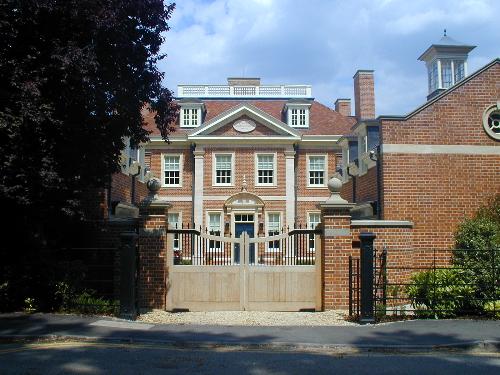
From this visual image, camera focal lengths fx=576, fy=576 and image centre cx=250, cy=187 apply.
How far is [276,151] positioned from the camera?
33.4 metres

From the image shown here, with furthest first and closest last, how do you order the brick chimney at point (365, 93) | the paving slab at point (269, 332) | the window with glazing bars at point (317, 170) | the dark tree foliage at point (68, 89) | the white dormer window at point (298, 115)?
the brick chimney at point (365, 93)
the white dormer window at point (298, 115)
the window with glazing bars at point (317, 170)
the dark tree foliage at point (68, 89)
the paving slab at point (269, 332)

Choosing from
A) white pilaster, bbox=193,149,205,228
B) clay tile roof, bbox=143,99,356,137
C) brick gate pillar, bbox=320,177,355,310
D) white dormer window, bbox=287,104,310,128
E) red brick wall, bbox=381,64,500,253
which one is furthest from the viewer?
white dormer window, bbox=287,104,310,128

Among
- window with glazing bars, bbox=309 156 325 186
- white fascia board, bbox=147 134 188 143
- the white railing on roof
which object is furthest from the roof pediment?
the white railing on roof

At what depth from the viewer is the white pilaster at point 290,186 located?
107ft

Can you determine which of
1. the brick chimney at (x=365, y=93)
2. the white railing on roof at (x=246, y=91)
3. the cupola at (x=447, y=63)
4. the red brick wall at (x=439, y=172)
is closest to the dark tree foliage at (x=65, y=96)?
the red brick wall at (x=439, y=172)

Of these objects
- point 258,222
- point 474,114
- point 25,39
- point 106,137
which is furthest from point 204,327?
A: point 258,222

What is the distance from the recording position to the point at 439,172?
16438 millimetres

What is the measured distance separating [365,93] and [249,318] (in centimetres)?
2868

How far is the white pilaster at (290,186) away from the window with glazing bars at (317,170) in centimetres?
133

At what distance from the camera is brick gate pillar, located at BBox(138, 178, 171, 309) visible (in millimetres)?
12742

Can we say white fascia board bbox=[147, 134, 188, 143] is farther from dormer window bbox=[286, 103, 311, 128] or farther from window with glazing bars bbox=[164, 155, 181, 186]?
dormer window bbox=[286, 103, 311, 128]

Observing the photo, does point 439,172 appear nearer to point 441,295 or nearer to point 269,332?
point 441,295

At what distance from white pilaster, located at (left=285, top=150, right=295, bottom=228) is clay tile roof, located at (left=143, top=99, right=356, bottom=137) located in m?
2.92

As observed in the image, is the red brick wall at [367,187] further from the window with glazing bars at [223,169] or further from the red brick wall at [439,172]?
the window with glazing bars at [223,169]
